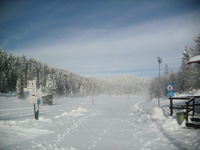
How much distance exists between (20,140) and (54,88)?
185 feet

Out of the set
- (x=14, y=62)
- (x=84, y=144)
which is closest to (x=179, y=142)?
(x=84, y=144)

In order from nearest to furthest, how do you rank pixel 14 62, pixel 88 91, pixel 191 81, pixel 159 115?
pixel 159 115 → pixel 191 81 → pixel 14 62 → pixel 88 91

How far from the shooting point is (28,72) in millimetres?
79125

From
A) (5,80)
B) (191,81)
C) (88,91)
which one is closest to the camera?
(191,81)

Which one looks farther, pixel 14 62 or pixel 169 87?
pixel 14 62

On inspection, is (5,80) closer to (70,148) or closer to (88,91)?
(70,148)

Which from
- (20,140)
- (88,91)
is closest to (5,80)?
(20,140)

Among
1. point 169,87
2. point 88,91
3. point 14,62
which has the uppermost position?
point 14,62

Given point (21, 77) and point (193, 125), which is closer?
point (193, 125)

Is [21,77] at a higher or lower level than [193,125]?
higher

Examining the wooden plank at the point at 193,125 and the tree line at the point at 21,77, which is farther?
the tree line at the point at 21,77

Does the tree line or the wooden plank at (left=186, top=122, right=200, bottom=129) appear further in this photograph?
the tree line

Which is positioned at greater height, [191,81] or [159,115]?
[191,81]

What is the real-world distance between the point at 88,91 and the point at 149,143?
131671 millimetres
